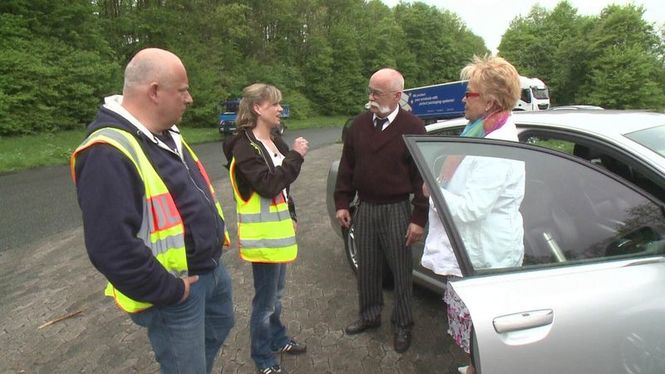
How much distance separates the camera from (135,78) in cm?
156

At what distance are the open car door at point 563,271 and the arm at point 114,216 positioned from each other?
3.49 ft

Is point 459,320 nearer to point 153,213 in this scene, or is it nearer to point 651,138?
point 153,213

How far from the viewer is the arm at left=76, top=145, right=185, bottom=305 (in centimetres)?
141

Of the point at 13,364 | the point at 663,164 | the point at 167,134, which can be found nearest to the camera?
the point at 167,134

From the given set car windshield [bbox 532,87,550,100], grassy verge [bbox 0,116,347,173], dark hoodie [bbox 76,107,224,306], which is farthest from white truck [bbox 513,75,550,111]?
dark hoodie [bbox 76,107,224,306]

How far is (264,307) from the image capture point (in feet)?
8.30

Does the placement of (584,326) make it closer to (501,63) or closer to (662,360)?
(662,360)

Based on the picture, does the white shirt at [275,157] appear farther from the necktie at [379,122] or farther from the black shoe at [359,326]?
the black shoe at [359,326]

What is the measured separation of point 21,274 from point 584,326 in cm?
512

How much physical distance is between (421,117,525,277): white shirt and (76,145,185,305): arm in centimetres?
113

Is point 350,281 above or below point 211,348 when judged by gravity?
below

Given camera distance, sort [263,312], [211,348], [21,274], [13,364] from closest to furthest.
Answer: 1. [211,348]
2. [263,312]
3. [13,364]
4. [21,274]

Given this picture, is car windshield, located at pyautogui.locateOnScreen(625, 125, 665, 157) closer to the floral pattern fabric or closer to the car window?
the car window

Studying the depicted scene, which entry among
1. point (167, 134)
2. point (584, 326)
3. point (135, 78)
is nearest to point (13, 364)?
point (167, 134)
